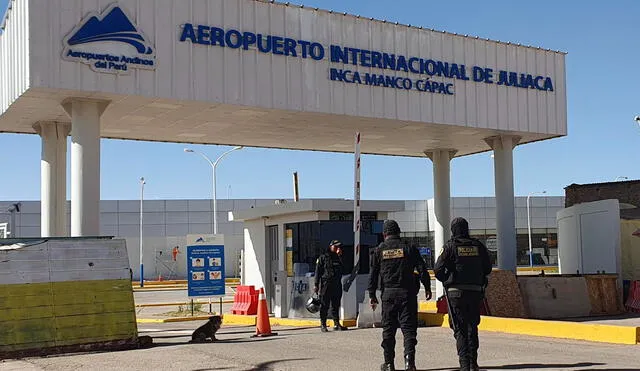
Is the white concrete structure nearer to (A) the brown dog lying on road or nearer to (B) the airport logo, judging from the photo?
(B) the airport logo

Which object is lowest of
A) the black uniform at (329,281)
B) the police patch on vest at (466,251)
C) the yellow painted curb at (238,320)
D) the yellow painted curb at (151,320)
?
the yellow painted curb at (151,320)

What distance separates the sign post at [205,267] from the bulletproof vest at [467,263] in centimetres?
1408

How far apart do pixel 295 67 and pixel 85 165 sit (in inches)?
200

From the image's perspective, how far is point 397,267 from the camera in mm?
10172

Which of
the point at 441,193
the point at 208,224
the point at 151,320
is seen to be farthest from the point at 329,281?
the point at 208,224

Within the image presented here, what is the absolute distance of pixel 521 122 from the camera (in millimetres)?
22812

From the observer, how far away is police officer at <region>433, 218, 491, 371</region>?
955cm

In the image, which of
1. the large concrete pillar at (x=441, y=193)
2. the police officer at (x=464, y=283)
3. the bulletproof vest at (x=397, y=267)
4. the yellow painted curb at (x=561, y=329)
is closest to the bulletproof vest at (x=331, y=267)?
the yellow painted curb at (x=561, y=329)

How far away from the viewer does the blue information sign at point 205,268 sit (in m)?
23.2

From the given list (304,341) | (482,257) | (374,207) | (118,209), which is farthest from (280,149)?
(118,209)

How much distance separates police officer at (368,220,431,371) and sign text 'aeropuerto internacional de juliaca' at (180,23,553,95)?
883 cm

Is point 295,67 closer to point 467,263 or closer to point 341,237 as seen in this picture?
point 341,237

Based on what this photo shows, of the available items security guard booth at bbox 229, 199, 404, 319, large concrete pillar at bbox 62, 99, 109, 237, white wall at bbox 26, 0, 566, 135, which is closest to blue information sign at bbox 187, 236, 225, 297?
security guard booth at bbox 229, 199, 404, 319

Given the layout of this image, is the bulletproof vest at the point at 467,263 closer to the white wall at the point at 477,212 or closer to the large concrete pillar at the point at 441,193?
the large concrete pillar at the point at 441,193
